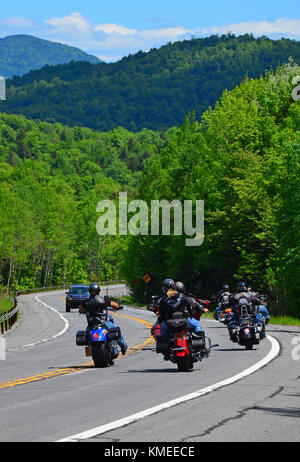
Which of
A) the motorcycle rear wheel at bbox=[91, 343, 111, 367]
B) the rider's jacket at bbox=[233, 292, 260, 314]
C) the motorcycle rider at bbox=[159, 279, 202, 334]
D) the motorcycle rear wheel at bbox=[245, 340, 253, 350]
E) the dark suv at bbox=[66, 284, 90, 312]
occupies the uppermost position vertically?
the motorcycle rider at bbox=[159, 279, 202, 334]

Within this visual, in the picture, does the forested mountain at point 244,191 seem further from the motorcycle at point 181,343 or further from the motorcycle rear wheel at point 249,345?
the motorcycle at point 181,343

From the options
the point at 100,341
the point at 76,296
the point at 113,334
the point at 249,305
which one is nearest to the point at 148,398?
the point at 100,341

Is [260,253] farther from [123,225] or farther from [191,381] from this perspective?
[123,225]

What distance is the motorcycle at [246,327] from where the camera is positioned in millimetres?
22234

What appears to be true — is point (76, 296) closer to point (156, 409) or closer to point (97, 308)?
point (97, 308)

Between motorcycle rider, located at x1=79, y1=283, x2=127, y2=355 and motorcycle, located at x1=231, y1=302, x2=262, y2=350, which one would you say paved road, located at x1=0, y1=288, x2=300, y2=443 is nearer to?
motorcycle, located at x1=231, y1=302, x2=262, y2=350

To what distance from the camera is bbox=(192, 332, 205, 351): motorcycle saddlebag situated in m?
16.9

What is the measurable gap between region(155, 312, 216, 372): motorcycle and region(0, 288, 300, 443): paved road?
0.34 m

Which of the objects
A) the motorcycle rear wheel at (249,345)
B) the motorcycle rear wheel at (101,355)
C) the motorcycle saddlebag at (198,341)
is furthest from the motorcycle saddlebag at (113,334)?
the motorcycle rear wheel at (249,345)

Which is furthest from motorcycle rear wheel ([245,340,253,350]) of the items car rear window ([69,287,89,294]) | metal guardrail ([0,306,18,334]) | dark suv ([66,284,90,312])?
car rear window ([69,287,89,294])

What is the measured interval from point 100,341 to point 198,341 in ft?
6.94

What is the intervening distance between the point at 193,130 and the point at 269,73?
1218 centimetres

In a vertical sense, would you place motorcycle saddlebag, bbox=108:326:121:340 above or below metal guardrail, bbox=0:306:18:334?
above

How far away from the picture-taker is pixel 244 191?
5897cm
